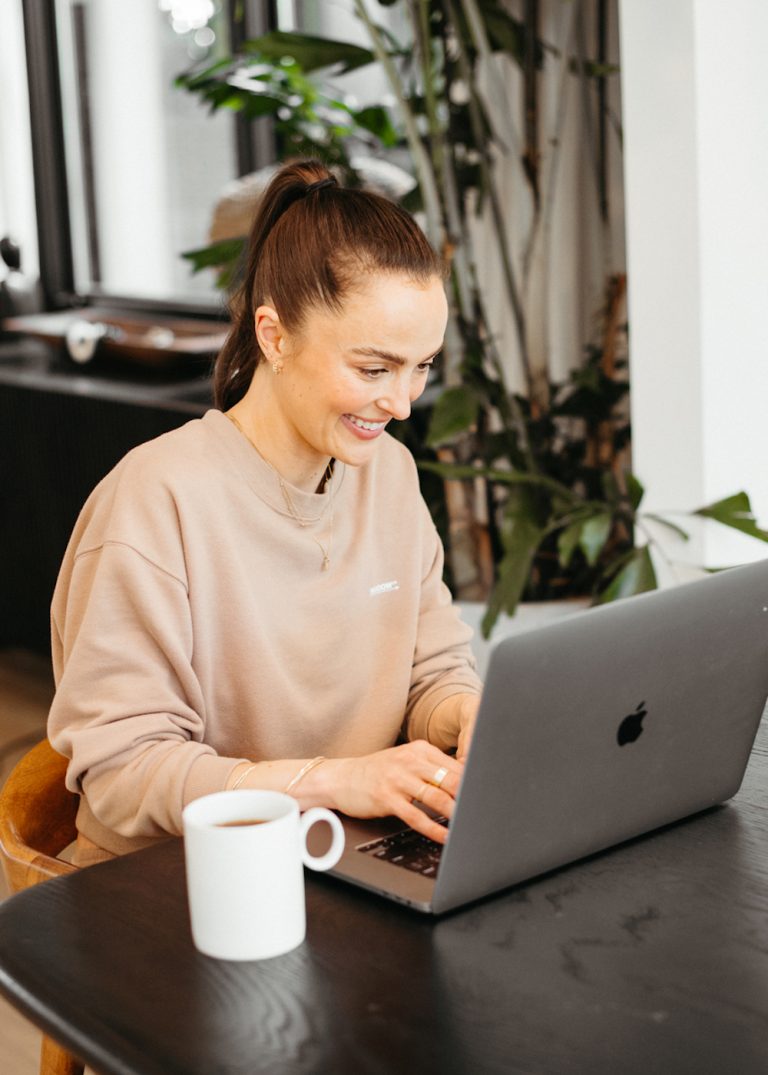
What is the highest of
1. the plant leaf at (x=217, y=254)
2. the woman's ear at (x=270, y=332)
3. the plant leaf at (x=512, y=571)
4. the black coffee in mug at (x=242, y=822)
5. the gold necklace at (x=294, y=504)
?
the plant leaf at (x=217, y=254)

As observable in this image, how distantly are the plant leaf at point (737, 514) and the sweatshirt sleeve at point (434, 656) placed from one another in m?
0.92

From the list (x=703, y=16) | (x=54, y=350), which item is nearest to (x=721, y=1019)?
(x=703, y=16)

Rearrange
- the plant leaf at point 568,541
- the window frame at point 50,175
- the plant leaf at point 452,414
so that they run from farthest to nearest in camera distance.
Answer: the window frame at point 50,175 < the plant leaf at point 452,414 < the plant leaf at point 568,541

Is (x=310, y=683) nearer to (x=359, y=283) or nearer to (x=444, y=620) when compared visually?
(x=444, y=620)

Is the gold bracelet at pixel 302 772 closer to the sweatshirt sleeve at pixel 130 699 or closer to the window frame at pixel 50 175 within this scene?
the sweatshirt sleeve at pixel 130 699

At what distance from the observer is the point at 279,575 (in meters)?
1.46

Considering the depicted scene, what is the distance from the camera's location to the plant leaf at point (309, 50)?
115 inches

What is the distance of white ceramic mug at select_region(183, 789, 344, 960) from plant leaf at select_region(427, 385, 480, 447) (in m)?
1.85

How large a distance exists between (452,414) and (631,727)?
1784 mm

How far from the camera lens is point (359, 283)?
1381mm

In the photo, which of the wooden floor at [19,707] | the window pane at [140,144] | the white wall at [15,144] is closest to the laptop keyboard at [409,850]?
the wooden floor at [19,707]

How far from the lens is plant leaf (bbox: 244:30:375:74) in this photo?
115 inches

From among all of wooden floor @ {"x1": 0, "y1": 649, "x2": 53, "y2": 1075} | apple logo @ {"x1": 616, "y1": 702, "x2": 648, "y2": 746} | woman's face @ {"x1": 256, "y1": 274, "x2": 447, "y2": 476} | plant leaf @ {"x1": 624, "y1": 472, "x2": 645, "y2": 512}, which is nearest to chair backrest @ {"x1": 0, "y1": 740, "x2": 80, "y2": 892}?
woman's face @ {"x1": 256, "y1": 274, "x2": 447, "y2": 476}

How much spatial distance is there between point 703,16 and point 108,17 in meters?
2.65
